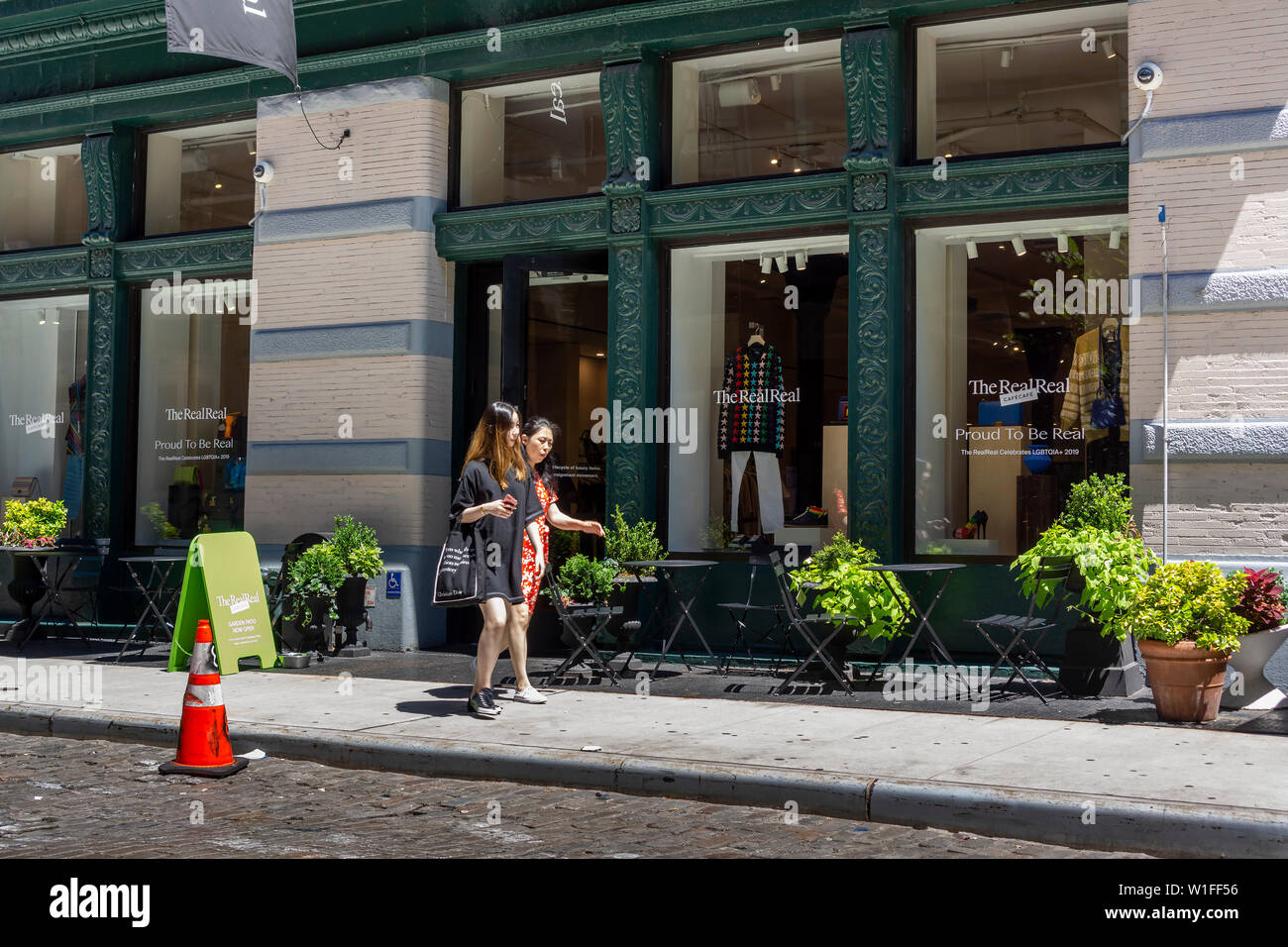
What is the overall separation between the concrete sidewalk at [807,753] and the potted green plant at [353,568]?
215cm

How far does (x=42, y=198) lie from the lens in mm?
16672

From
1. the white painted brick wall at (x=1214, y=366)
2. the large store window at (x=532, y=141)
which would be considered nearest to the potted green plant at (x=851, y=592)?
the white painted brick wall at (x=1214, y=366)

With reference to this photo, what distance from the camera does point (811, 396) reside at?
1253 cm

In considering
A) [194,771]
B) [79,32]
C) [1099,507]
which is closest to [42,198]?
[79,32]

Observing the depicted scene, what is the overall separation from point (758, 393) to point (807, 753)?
547 centimetres

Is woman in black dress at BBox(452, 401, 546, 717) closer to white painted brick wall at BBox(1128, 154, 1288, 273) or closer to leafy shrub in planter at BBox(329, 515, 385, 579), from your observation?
leafy shrub in planter at BBox(329, 515, 385, 579)

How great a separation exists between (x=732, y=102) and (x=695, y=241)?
1.35 metres

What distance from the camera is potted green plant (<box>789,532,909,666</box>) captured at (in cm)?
1040

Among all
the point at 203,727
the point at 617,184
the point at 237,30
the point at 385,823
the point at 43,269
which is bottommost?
the point at 385,823

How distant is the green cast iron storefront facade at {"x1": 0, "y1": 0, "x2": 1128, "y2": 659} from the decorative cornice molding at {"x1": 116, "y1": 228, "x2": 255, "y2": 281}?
24 millimetres

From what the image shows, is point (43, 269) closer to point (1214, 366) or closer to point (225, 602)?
point (225, 602)
